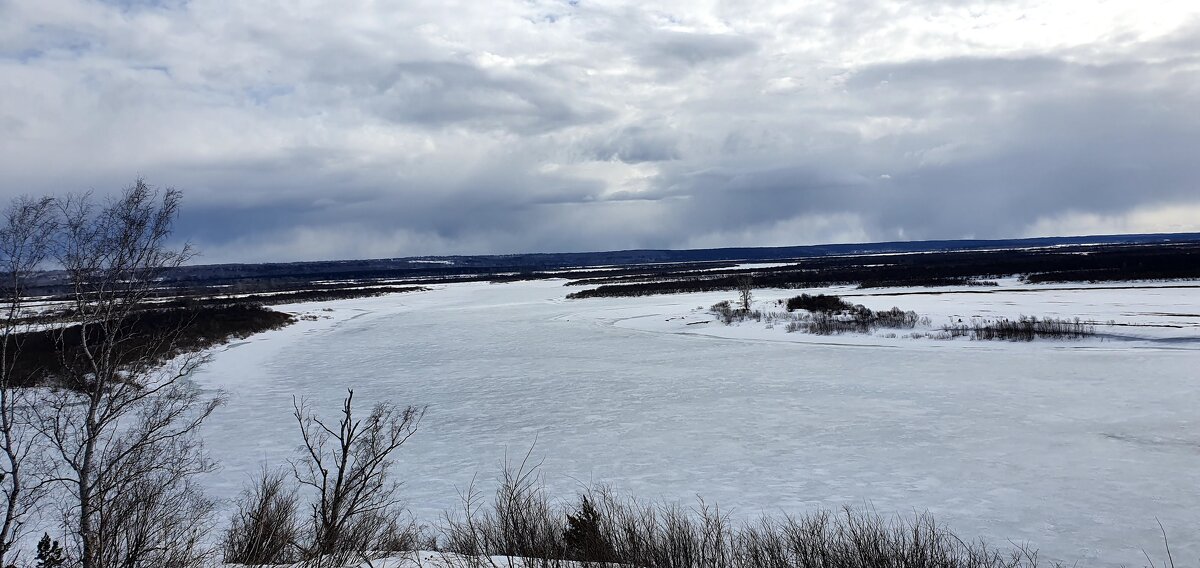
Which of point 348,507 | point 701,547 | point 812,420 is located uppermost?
point 701,547

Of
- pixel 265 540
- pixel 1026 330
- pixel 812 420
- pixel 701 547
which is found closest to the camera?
pixel 701 547

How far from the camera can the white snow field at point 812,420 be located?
8.98m

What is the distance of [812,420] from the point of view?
13.8 metres

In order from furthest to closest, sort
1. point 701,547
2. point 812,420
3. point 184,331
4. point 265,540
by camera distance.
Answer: point 184,331 → point 812,420 → point 265,540 → point 701,547

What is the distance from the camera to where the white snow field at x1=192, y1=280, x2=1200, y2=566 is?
8.98 m

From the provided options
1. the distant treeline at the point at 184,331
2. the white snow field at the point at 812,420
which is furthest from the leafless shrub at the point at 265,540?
the distant treeline at the point at 184,331

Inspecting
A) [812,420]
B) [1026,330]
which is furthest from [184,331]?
[1026,330]

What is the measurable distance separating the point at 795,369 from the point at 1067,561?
1306 centimetres

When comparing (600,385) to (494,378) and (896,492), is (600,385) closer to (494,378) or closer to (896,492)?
(494,378)

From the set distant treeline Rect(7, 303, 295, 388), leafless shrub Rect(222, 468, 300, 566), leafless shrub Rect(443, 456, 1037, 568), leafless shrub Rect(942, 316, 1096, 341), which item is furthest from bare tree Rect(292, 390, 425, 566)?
leafless shrub Rect(942, 316, 1096, 341)

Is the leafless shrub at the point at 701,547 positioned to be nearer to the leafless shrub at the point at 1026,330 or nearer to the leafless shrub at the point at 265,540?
the leafless shrub at the point at 265,540

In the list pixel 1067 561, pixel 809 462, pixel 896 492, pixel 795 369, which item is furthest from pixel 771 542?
pixel 795 369

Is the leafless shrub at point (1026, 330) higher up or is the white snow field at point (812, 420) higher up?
the leafless shrub at point (1026, 330)

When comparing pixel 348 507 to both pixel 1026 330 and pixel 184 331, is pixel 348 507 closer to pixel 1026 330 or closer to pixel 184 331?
pixel 1026 330
